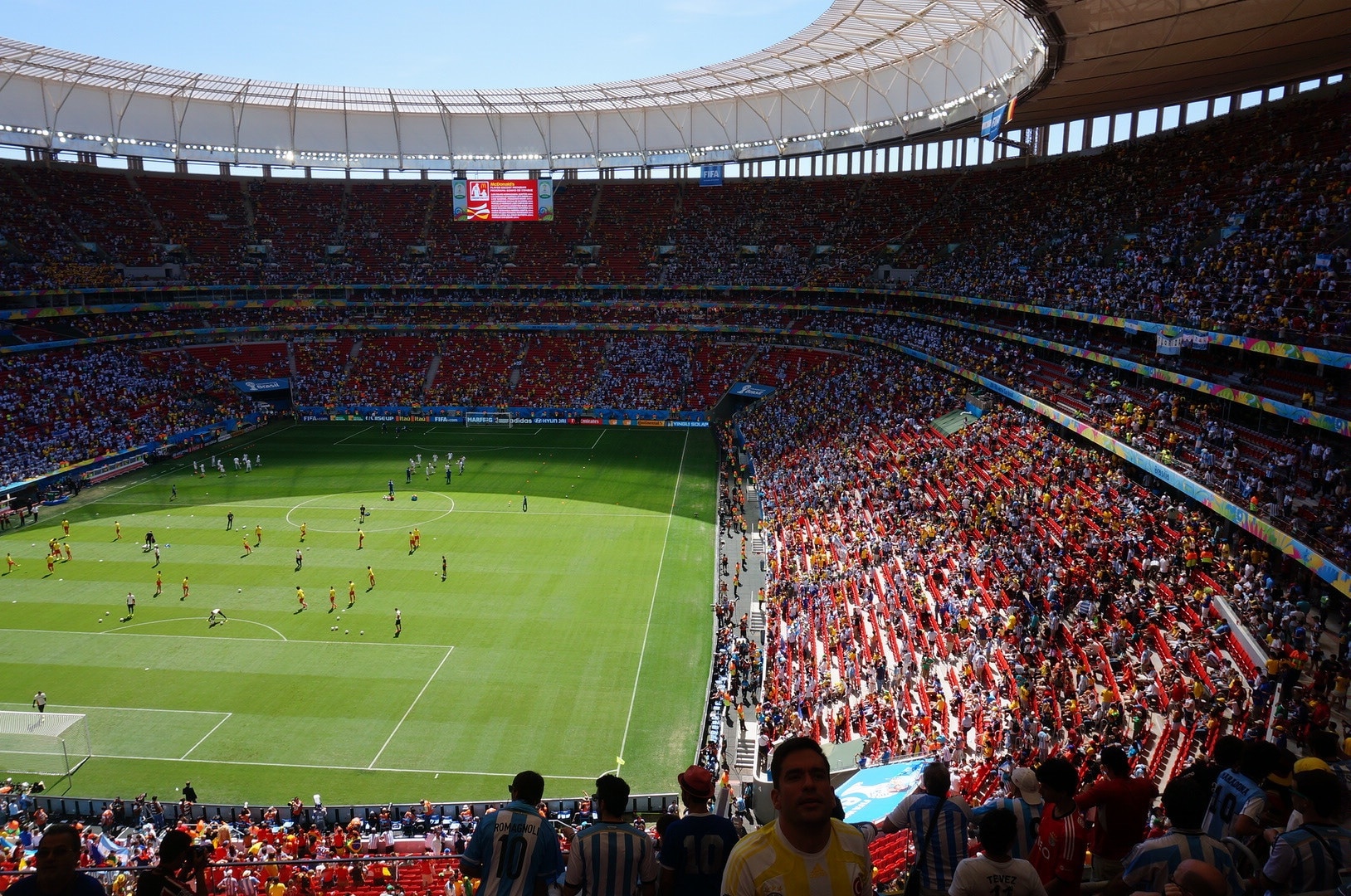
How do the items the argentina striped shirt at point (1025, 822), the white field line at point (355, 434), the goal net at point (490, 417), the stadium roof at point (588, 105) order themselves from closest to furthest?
the argentina striped shirt at point (1025, 822) < the stadium roof at point (588, 105) < the white field line at point (355, 434) < the goal net at point (490, 417)

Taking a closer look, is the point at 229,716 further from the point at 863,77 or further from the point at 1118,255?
the point at 863,77

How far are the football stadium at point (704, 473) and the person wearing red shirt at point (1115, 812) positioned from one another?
0.10 ft

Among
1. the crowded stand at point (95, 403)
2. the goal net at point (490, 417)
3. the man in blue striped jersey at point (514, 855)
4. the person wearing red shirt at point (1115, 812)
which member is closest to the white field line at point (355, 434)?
the goal net at point (490, 417)

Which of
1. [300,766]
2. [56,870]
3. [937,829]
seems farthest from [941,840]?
[300,766]

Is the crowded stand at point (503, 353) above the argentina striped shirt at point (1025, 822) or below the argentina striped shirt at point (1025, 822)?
above

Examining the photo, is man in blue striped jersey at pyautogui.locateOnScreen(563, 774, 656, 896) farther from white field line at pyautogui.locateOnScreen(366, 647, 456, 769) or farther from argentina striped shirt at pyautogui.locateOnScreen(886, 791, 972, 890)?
white field line at pyautogui.locateOnScreen(366, 647, 456, 769)

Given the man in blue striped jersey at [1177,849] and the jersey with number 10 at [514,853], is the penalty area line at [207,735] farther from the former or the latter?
the man in blue striped jersey at [1177,849]

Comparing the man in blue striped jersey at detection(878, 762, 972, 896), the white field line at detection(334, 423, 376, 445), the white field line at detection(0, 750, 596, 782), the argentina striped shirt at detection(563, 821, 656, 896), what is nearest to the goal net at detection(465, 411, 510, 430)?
the white field line at detection(334, 423, 376, 445)

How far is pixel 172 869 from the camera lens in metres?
5.86

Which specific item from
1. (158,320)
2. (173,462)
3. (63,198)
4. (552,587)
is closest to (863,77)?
(552,587)

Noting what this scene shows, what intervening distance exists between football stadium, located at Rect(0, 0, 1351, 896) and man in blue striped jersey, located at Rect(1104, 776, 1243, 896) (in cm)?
3

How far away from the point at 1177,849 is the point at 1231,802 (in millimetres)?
1936

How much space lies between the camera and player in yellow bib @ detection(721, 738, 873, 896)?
350 centimetres

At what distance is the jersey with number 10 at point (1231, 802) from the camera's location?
6219 mm
